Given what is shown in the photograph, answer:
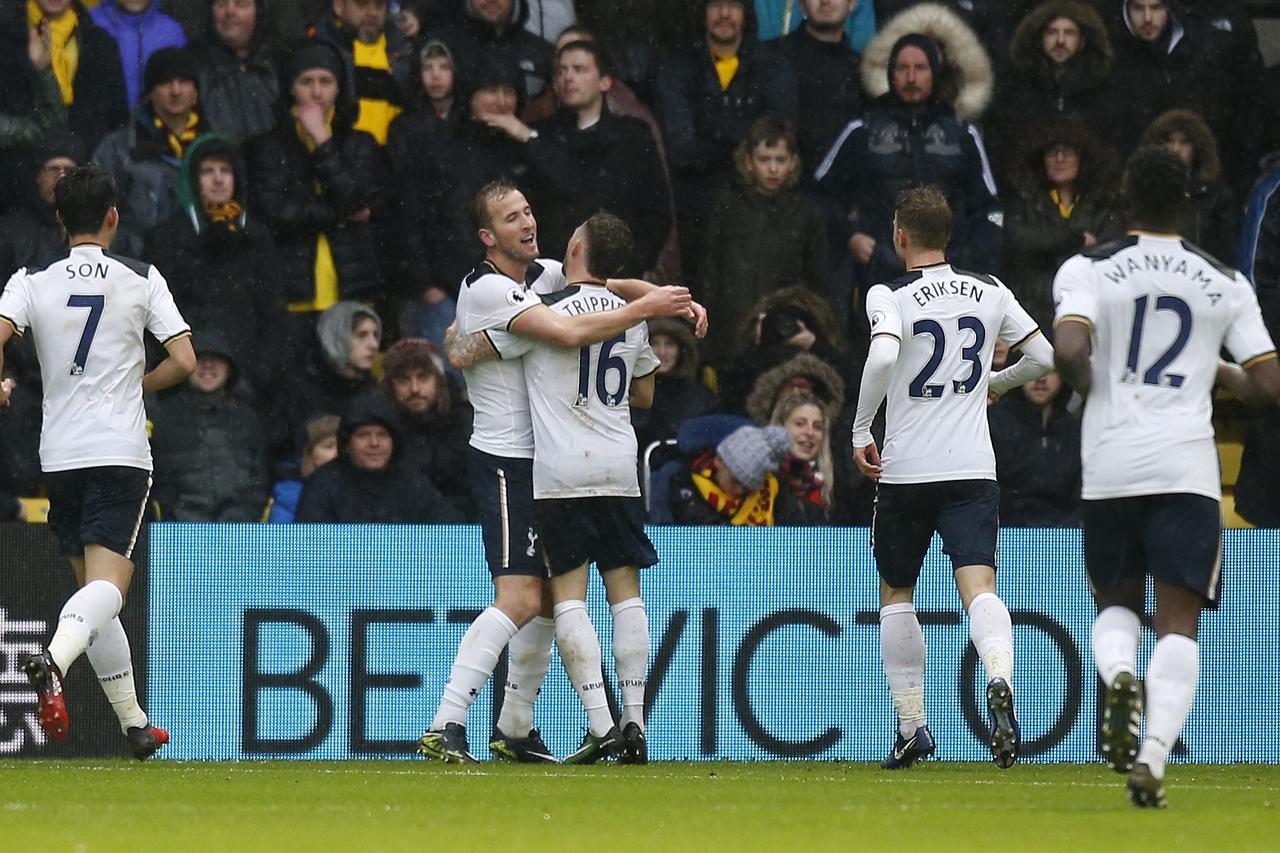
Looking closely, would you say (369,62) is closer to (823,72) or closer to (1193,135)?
(823,72)

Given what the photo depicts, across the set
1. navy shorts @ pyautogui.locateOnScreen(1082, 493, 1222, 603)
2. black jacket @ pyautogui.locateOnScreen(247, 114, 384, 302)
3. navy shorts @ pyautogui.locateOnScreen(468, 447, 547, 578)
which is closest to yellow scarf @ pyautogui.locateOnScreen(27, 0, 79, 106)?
black jacket @ pyautogui.locateOnScreen(247, 114, 384, 302)

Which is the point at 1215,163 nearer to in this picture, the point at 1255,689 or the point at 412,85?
the point at 1255,689

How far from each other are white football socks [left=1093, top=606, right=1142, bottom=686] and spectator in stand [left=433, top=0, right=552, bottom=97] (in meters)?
6.53

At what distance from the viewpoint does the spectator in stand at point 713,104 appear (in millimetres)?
12891

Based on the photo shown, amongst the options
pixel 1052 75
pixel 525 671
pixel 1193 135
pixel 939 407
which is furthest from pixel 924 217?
pixel 1052 75

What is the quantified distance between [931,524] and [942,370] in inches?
24.4

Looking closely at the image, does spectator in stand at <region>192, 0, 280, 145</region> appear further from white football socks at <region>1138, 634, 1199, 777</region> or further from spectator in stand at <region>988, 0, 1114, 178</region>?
white football socks at <region>1138, 634, 1199, 777</region>

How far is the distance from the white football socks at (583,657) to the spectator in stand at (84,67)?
5.01 m

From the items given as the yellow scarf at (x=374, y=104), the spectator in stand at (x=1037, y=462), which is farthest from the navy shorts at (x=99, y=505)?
the spectator in stand at (x=1037, y=462)

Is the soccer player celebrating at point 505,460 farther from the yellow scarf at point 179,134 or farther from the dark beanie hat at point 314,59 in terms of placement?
the yellow scarf at point 179,134

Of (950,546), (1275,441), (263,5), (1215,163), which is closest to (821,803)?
(950,546)

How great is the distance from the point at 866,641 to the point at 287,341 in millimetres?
3830

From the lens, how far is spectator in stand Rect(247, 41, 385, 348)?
41.2 feet

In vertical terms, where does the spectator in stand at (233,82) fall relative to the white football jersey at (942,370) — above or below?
above
